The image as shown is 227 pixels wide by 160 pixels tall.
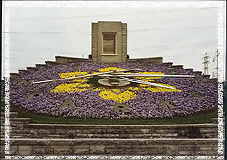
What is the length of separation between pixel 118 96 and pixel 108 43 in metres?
2.63

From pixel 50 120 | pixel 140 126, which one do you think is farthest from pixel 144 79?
pixel 50 120

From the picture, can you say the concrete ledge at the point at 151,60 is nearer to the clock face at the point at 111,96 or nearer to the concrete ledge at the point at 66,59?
the clock face at the point at 111,96

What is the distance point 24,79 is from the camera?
27.6ft

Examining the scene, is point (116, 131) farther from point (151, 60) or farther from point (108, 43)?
point (108, 43)

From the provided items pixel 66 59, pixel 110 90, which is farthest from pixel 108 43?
pixel 110 90

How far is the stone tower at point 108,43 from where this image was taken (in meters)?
9.16

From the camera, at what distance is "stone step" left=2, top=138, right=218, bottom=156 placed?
604 cm

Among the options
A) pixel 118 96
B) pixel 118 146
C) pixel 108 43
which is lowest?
pixel 118 146

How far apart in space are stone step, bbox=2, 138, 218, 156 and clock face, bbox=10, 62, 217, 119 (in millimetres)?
804

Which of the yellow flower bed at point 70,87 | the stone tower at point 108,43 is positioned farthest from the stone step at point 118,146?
the stone tower at point 108,43

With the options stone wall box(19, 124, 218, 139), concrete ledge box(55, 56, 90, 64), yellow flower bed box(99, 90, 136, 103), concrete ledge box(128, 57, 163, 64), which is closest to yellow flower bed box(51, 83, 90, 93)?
yellow flower bed box(99, 90, 136, 103)

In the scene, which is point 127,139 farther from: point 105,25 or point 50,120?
point 105,25

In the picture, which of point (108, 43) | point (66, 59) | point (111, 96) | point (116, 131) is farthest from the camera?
point (108, 43)

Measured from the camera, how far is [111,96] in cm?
764
